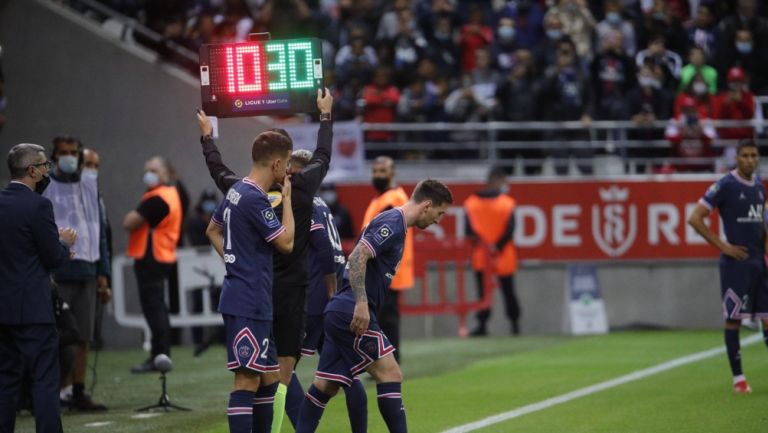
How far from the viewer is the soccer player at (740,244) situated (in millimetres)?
13461

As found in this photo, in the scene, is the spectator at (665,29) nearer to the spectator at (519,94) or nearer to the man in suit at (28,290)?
the spectator at (519,94)

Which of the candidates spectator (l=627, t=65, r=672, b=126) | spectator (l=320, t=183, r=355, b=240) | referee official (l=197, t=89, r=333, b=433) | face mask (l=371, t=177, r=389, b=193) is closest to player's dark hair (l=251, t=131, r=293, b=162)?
referee official (l=197, t=89, r=333, b=433)

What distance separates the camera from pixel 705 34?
24.9 meters

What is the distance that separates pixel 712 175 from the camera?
2258 centimetres

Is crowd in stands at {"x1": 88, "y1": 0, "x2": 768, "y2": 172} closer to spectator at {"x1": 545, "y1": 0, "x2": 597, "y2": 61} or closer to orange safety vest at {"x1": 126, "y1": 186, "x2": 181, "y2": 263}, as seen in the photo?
spectator at {"x1": 545, "y1": 0, "x2": 597, "y2": 61}

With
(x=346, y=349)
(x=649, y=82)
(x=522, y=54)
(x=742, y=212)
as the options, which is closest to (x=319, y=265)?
(x=346, y=349)

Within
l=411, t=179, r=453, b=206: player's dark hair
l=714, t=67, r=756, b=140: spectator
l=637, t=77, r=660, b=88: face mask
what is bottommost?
l=411, t=179, r=453, b=206: player's dark hair

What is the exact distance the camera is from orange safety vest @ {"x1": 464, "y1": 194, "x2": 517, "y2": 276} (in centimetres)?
2202

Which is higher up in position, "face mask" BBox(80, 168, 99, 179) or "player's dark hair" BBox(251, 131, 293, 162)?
"face mask" BBox(80, 168, 99, 179)

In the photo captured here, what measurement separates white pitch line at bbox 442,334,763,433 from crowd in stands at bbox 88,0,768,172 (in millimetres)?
5168

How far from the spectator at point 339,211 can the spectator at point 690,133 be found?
5.26m

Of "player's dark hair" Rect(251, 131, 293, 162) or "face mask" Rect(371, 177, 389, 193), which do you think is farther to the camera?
"face mask" Rect(371, 177, 389, 193)

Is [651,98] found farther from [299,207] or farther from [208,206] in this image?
[299,207]

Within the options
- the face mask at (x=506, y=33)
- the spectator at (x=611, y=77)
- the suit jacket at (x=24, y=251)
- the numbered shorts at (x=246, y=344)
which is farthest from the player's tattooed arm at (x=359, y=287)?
A: the face mask at (x=506, y=33)
